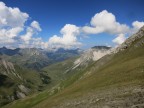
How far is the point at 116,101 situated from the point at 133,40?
12762cm

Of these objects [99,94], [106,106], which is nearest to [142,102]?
[106,106]

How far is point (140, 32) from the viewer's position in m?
170

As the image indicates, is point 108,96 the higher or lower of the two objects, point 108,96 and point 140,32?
the lower

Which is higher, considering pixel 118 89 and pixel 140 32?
pixel 140 32

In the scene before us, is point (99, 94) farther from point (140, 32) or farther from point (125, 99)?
point (140, 32)

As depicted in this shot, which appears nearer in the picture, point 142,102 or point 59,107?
point 142,102

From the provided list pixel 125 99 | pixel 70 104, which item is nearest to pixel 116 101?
pixel 125 99

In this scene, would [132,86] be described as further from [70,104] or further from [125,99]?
[70,104]

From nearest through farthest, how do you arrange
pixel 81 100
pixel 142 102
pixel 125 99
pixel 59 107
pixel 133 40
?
pixel 142 102
pixel 125 99
pixel 81 100
pixel 59 107
pixel 133 40

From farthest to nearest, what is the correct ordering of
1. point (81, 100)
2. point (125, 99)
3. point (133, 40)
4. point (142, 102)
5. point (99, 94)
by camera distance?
point (133, 40) → point (81, 100) → point (99, 94) → point (125, 99) → point (142, 102)

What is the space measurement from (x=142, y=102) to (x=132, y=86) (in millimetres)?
10650

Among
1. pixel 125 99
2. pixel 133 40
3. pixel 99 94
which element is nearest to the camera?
pixel 125 99

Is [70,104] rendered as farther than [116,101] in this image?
Yes

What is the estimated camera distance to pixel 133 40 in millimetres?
169125
